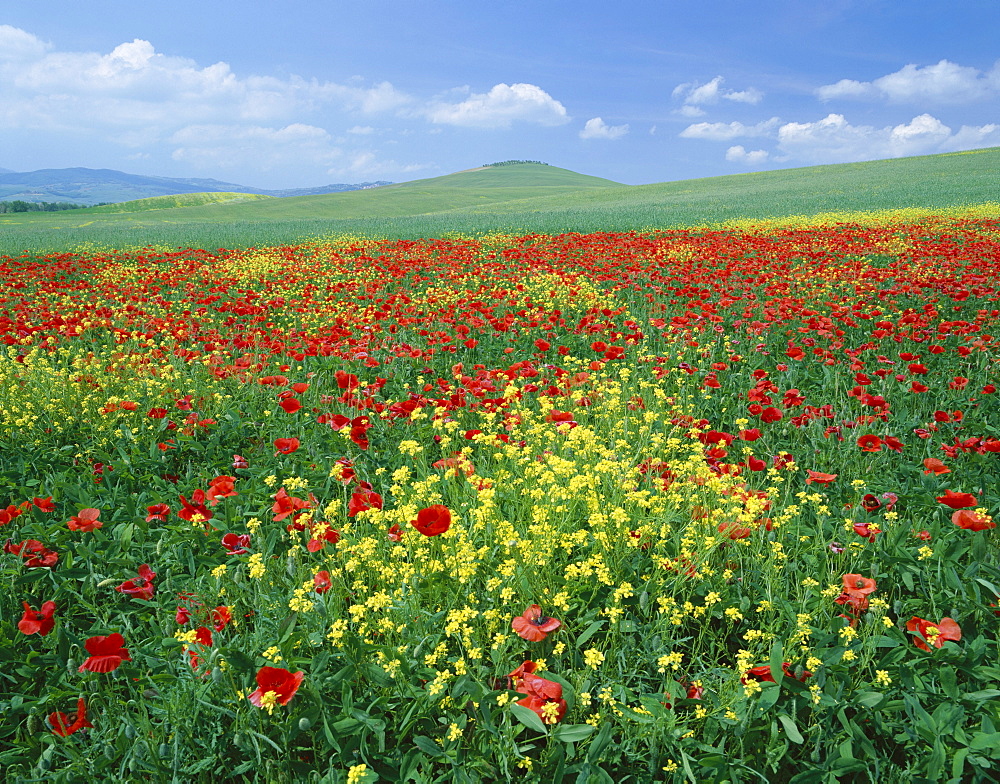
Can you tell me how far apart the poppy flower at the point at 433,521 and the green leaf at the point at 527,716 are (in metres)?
0.62

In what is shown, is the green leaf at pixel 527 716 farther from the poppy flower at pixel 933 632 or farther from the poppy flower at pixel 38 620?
the poppy flower at pixel 38 620

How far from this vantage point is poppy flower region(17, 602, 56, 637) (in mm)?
2197

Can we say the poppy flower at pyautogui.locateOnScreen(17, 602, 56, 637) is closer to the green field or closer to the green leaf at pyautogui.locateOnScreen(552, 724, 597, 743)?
the green leaf at pyautogui.locateOnScreen(552, 724, 597, 743)

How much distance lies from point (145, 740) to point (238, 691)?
33 centimetres

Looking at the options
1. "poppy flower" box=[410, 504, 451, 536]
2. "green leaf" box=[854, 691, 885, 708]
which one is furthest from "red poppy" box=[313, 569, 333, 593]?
"green leaf" box=[854, 691, 885, 708]

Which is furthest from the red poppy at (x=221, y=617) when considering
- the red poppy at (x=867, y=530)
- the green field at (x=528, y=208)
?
the green field at (x=528, y=208)

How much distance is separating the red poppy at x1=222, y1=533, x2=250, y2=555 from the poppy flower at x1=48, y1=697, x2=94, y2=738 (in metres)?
0.75

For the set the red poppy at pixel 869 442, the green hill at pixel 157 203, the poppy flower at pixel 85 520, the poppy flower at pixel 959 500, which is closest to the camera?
the poppy flower at pixel 959 500

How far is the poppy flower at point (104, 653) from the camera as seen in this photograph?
1833mm

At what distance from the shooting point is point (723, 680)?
205cm

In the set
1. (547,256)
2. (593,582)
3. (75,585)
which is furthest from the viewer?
(547,256)

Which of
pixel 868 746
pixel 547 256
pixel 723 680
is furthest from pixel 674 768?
pixel 547 256

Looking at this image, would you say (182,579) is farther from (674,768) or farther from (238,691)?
(674,768)

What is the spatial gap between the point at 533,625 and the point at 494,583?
1.09 ft
